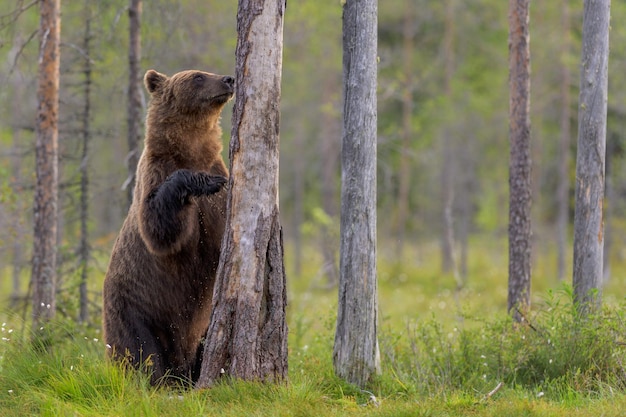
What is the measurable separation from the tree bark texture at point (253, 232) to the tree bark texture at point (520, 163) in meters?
4.46

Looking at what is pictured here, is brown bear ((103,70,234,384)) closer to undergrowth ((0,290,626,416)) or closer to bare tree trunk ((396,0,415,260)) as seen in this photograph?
undergrowth ((0,290,626,416))

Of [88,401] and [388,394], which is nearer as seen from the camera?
[88,401]

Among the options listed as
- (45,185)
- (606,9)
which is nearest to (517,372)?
(606,9)

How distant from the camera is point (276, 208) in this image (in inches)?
247

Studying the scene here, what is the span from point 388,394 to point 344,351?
1.93ft

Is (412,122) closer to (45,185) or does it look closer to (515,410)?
(45,185)

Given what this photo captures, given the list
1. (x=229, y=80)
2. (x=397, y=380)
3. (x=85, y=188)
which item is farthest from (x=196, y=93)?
(x=85, y=188)

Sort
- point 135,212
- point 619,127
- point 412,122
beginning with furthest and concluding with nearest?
1. point 412,122
2. point 619,127
3. point 135,212

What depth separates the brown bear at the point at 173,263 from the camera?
23.4 ft

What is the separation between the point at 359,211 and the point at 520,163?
11.7 feet

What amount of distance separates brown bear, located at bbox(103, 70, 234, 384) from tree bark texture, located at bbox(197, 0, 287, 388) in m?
0.83

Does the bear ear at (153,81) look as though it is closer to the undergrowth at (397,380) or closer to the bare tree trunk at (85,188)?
the undergrowth at (397,380)

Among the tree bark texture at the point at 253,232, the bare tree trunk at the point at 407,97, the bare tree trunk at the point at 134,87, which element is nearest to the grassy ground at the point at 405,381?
the tree bark texture at the point at 253,232

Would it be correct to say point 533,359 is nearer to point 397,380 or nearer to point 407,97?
point 397,380
